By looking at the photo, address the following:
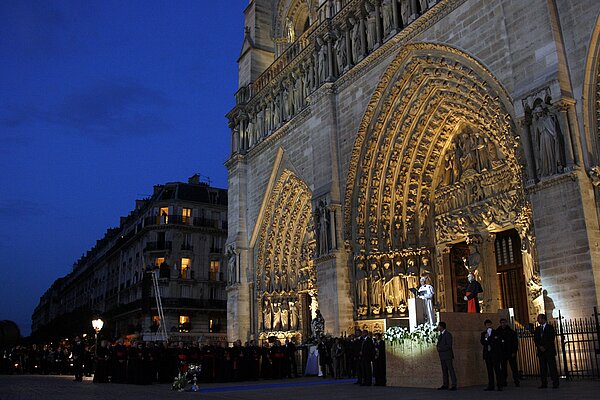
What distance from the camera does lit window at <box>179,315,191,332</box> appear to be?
33.2 m

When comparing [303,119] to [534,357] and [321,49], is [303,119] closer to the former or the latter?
[321,49]

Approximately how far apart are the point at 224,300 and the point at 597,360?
2799cm

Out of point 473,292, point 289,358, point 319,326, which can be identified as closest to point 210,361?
point 289,358

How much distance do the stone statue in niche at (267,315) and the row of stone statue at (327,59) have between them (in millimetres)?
5710

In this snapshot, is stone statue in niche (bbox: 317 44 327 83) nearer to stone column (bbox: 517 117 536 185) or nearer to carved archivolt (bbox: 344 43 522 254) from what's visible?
carved archivolt (bbox: 344 43 522 254)

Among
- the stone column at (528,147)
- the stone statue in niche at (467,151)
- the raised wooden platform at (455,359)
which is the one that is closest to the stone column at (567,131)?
the stone column at (528,147)

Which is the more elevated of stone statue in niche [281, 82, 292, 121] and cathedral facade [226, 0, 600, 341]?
stone statue in niche [281, 82, 292, 121]

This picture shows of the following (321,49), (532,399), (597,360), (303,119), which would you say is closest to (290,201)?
(303,119)

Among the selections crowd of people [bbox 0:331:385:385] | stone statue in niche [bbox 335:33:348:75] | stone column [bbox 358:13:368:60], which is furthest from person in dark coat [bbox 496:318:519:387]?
stone statue in niche [bbox 335:33:348:75]

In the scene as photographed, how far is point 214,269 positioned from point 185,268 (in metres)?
1.88

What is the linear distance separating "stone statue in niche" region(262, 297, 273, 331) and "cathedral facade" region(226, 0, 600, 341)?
0.17ft

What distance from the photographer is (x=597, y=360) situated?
9.00 metres

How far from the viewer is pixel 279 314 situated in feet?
63.8

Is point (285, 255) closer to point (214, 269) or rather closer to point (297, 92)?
point (297, 92)
